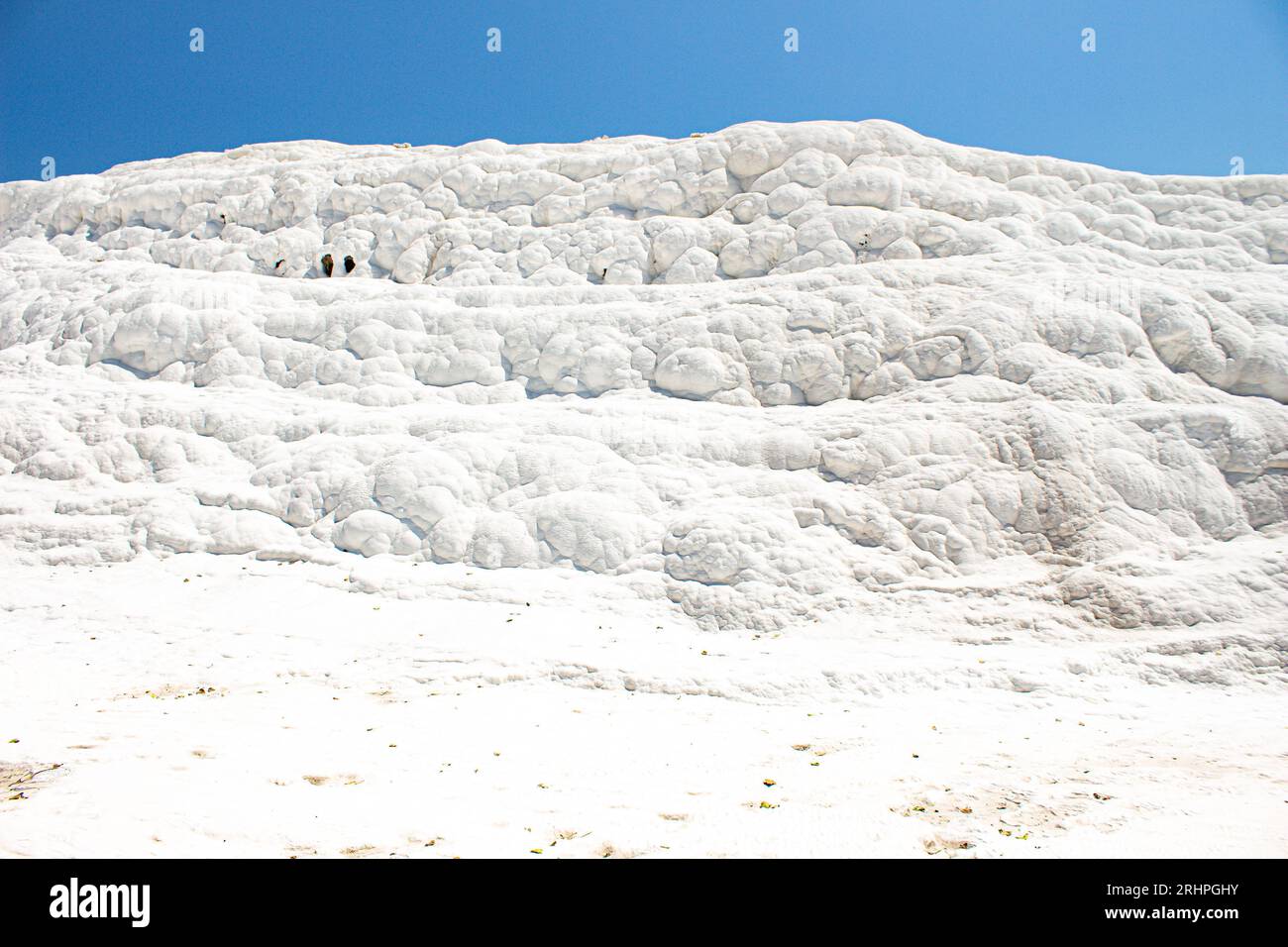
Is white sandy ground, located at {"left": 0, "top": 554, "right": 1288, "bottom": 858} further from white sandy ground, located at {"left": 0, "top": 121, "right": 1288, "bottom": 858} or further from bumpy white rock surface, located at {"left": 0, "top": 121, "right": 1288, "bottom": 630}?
bumpy white rock surface, located at {"left": 0, "top": 121, "right": 1288, "bottom": 630}

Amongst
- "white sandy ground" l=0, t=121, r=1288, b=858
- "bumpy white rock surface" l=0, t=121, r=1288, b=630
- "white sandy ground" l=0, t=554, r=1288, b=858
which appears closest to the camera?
"white sandy ground" l=0, t=554, r=1288, b=858

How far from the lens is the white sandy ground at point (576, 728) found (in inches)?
165

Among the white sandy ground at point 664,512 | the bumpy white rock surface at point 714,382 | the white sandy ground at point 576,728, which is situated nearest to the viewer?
the white sandy ground at point 576,728

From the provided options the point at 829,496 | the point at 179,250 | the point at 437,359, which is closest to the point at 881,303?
the point at 829,496

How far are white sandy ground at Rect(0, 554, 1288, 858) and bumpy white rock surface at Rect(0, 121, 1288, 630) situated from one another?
80cm

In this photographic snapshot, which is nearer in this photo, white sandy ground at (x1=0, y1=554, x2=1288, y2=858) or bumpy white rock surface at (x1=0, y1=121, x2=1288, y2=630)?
white sandy ground at (x1=0, y1=554, x2=1288, y2=858)

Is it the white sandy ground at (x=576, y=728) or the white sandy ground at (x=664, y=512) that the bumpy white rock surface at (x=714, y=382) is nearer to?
the white sandy ground at (x=664, y=512)

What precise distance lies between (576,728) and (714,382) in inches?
280

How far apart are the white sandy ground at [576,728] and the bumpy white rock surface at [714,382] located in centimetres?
80

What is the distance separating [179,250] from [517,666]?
15.5 meters

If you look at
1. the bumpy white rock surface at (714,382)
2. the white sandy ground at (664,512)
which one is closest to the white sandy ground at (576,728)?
the white sandy ground at (664,512)

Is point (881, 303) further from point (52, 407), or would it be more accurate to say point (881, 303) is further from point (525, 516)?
point (52, 407)

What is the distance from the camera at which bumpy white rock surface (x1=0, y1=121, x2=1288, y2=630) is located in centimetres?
942

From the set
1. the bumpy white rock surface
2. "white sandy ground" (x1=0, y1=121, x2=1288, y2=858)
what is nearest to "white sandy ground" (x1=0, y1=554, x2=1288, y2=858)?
"white sandy ground" (x1=0, y1=121, x2=1288, y2=858)
